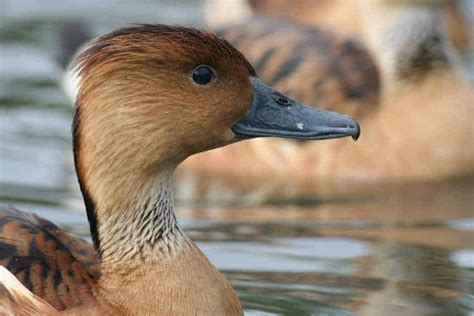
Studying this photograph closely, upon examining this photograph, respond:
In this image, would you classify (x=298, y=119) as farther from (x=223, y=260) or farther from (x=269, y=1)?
(x=269, y=1)

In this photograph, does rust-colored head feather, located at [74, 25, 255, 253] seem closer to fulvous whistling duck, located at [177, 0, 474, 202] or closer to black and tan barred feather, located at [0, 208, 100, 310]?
black and tan barred feather, located at [0, 208, 100, 310]

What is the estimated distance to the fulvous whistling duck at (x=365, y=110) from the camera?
1167 cm

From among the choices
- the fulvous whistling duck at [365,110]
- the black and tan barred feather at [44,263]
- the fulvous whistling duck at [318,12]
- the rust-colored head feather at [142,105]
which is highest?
the fulvous whistling duck at [318,12]

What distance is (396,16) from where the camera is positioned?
12.4 meters

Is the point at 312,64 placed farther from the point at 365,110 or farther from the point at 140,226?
the point at 140,226

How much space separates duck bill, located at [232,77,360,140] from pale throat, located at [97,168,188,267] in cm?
48

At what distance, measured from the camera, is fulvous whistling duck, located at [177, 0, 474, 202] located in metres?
11.7

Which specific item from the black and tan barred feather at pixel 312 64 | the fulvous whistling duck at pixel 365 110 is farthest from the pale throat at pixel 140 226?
the black and tan barred feather at pixel 312 64

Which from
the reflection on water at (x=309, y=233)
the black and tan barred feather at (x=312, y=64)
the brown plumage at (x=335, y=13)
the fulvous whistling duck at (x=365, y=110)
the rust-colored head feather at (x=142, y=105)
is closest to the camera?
the rust-colored head feather at (x=142, y=105)

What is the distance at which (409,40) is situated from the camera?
479 inches

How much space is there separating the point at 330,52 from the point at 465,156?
4.61 ft

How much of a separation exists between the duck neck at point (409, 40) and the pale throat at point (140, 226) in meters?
5.13

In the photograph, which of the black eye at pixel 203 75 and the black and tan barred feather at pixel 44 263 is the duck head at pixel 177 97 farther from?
the black and tan barred feather at pixel 44 263

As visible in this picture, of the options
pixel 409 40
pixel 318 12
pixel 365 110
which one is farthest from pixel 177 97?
pixel 318 12
